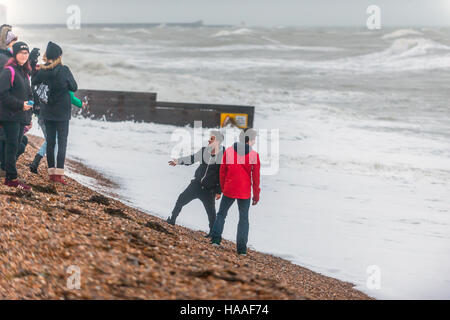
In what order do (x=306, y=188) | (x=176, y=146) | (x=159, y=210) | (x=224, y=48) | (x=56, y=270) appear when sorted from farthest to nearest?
(x=224, y=48) → (x=176, y=146) → (x=306, y=188) → (x=159, y=210) → (x=56, y=270)

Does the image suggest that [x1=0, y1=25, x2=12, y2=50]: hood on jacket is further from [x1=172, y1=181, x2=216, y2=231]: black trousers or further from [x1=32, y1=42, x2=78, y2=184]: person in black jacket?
[x1=172, y1=181, x2=216, y2=231]: black trousers

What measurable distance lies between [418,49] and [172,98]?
40.2m

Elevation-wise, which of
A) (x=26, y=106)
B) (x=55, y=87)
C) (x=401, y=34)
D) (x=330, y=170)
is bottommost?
(x=330, y=170)

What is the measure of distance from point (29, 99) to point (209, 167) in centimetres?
236

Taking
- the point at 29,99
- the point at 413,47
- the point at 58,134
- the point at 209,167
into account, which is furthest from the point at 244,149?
the point at 413,47

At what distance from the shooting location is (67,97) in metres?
7.15

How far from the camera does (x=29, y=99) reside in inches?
263

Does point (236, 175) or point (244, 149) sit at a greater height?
point (244, 149)

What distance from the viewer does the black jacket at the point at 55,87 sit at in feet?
23.1

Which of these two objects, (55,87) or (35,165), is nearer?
(55,87)

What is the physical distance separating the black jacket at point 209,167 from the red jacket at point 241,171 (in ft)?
1.75

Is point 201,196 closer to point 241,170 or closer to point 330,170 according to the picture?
point 241,170
